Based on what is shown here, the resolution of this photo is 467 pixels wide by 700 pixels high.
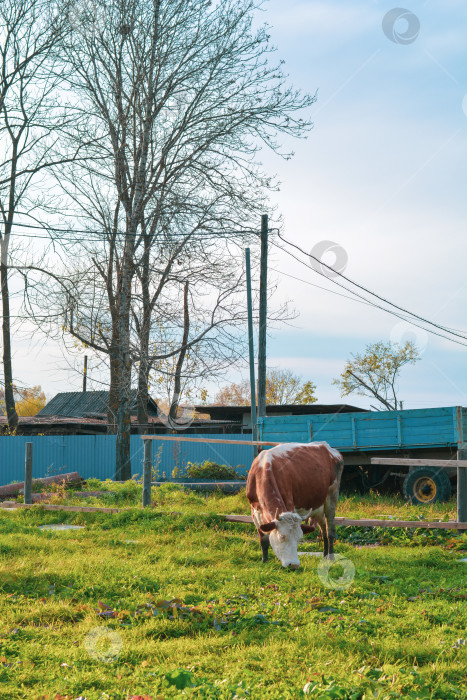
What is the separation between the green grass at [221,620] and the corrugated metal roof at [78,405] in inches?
1341

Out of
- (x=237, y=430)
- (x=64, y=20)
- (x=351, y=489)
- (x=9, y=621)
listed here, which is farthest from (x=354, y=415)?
(x=237, y=430)

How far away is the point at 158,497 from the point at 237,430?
21655 millimetres

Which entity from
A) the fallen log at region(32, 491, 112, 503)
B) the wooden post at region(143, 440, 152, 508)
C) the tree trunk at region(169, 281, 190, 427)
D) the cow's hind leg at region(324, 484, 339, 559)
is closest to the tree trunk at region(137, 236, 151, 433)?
the tree trunk at region(169, 281, 190, 427)

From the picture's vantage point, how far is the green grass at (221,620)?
4527 mm

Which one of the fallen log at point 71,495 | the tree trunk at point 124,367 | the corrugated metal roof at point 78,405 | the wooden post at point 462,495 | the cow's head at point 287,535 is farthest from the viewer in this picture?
the corrugated metal roof at point 78,405

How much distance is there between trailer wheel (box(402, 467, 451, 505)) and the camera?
15.5 m

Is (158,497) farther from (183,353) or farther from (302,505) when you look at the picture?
(183,353)

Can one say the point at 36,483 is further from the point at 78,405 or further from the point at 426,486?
the point at 78,405

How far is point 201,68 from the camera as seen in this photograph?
22672mm

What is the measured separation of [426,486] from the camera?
1595cm

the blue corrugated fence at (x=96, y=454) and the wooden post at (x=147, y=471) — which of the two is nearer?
the wooden post at (x=147, y=471)

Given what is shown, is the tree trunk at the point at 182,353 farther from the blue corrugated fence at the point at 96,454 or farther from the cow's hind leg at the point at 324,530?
the cow's hind leg at the point at 324,530

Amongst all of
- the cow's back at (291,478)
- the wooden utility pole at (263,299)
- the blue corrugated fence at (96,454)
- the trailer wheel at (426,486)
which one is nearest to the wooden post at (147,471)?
the cow's back at (291,478)

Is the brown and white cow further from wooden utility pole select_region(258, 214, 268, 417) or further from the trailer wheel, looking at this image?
wooden utility pole select_region(258, 214, 268, 417)
